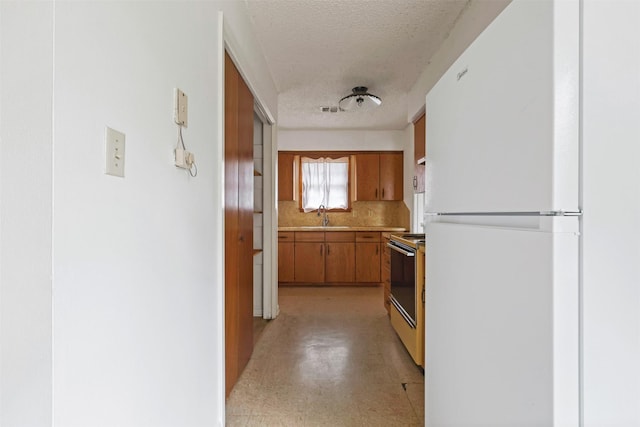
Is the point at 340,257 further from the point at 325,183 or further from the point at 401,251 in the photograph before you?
the point at 401,251

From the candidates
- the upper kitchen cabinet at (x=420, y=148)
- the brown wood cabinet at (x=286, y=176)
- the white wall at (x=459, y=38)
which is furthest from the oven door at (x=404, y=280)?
the brown wood cabinet at (x=286, y=176)

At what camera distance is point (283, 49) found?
8.64ft

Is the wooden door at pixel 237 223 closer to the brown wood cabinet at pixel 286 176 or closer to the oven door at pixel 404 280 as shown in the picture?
the oven door at pixel 404 280

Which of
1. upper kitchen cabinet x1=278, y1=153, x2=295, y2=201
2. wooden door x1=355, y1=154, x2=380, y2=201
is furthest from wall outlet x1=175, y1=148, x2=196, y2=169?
wooden door x1=355, y1=154, x2=380, y2=201

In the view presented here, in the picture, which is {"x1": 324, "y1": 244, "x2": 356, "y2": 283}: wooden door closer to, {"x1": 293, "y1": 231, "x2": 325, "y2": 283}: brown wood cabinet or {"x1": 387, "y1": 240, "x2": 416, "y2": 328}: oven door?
{"x1": 293, "y1": 231, "x2": 325, "y2": 283}: brown wood cabinet

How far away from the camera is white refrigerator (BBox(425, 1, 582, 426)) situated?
1.97 feet

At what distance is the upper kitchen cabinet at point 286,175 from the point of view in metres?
5.31

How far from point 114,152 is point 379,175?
4.75 metres

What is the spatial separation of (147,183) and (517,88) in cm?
98

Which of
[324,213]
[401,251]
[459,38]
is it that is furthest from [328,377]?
[324,213]

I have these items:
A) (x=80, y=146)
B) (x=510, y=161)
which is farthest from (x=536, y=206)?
(x=80, y=146)

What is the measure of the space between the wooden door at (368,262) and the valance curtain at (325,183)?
0.86m

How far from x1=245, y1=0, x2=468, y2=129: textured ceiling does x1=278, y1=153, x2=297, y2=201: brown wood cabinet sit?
1430 mm

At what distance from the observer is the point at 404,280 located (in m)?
2.54
